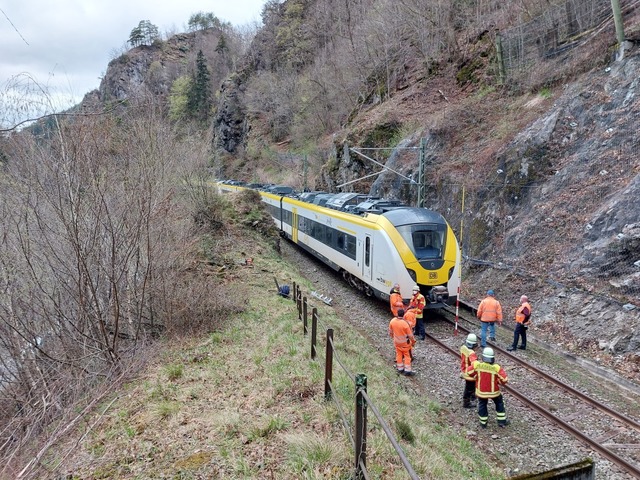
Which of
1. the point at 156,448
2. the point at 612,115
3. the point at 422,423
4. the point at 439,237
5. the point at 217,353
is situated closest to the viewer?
the point at 156,448

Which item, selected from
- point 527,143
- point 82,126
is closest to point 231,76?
point 527,143

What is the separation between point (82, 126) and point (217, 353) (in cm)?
459

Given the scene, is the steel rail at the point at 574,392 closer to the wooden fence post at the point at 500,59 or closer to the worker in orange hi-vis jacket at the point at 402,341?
the worker in orange hi-vis jacket at the point at 402,341

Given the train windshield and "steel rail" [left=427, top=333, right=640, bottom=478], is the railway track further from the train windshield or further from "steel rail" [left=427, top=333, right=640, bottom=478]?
the train windshield

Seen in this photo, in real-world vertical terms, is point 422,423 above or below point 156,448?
below

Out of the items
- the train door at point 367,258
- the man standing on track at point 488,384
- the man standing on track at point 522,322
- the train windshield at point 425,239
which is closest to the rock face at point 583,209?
the man standing on track at point 522,322

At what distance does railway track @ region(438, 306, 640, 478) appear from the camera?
5.93 metres

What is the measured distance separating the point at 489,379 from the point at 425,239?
5.25 metres

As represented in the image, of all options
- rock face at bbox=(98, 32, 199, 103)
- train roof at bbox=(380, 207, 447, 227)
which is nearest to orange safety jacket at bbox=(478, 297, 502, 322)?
train roof at bbox=(380, 207, 447, 227)

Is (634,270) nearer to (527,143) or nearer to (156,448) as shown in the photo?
(527,143)

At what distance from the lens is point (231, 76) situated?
59.1 m

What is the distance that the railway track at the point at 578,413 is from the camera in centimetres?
593

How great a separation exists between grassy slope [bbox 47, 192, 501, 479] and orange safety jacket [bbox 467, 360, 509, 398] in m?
0.79

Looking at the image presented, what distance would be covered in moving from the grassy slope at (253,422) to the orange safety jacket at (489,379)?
2.61ft
